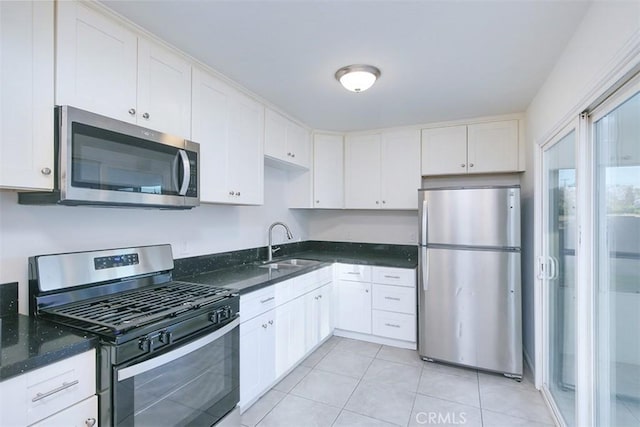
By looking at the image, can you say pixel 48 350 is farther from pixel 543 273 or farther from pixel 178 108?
pixel 543 273

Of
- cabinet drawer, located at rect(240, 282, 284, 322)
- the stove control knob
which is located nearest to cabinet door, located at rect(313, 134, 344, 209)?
cabinet drawer, located at rect(240, 282, 284, 322)

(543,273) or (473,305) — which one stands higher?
(543,273)

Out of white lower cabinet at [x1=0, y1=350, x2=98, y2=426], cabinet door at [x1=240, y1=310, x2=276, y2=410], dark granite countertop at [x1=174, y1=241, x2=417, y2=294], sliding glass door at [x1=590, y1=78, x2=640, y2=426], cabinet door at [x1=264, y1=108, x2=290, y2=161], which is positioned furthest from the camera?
cabinet door at [x1=264, y1=108, x2=290, y2=161]

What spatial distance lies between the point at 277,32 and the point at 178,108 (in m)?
0.77

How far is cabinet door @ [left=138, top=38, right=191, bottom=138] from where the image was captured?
5.75ft

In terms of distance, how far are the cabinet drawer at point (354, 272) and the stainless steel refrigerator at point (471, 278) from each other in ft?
1.89

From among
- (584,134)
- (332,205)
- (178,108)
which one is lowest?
(332,205)

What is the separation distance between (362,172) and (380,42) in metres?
2.01

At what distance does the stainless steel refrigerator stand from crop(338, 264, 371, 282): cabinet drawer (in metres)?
0.58

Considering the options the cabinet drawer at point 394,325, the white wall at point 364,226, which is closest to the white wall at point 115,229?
the white wall at point 364,226

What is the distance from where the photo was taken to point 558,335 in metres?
2.24

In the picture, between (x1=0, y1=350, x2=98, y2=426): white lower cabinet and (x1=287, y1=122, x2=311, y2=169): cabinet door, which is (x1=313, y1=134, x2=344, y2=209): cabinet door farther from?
(x1=0, y1=350, x2=98, y2=426): white lower cabinet

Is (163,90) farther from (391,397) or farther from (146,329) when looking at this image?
(391,397)

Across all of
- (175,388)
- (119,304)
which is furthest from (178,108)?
(175,388)
